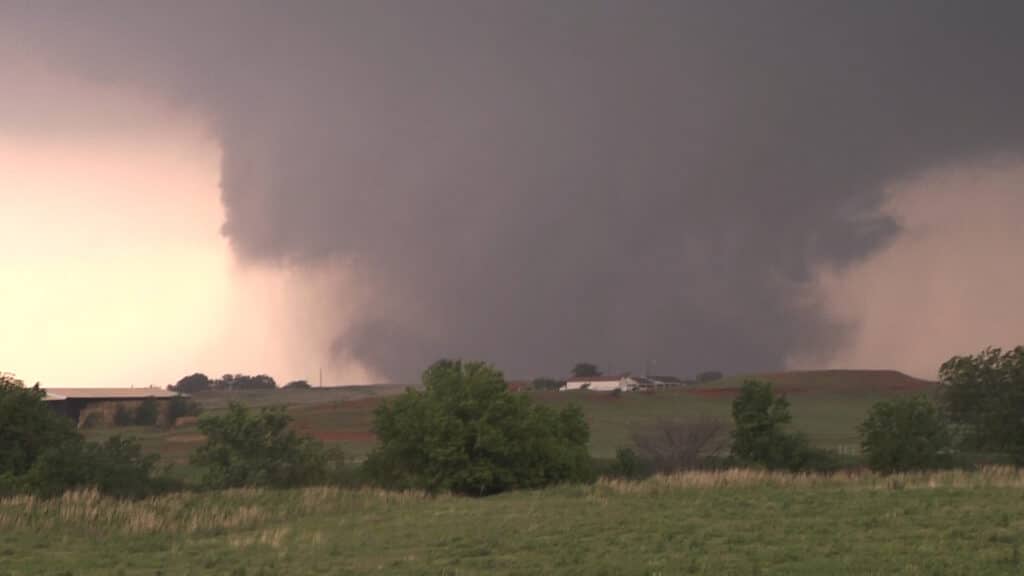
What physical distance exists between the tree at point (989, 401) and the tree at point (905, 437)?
524cm

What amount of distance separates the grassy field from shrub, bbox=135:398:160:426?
120532 mm

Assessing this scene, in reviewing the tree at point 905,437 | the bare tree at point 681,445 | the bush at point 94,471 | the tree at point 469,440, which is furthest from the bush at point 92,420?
the tree at point 905,437

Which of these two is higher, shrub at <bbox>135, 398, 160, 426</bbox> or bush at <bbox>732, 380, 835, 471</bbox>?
shrub at <bbox>135, 398, 160, 426</bbox>

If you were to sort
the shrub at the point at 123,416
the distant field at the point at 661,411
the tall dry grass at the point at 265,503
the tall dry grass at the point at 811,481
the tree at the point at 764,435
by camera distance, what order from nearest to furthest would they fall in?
1. the tall dry grass at the point at 265,503
2. the tall dry grass at the point at 811,481
3. the tree at the point at 764,435
4. the distant field at the point at 661,411
5. the shrub at the point at 123,416

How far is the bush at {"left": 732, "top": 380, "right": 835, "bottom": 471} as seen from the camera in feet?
205

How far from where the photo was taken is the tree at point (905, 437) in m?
58.5

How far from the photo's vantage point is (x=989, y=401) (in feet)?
211

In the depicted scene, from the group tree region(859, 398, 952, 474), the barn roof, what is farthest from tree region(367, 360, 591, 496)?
the barn roof

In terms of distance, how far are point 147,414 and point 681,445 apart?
10256cm

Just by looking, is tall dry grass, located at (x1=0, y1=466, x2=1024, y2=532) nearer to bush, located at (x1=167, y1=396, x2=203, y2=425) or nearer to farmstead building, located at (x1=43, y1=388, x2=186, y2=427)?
farmstead building, located at (x1=43, y1=388, x2=186, y2=427)

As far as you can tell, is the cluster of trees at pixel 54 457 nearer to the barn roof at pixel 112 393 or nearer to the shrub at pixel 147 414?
the shrub at pixel 147 414

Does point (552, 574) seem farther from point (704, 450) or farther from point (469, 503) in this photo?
point (704, 450)

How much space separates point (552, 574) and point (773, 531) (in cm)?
746

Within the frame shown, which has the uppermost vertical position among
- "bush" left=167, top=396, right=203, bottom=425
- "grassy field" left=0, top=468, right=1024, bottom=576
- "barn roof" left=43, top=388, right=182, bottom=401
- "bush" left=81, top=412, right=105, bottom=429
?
"barn roof" left=43, top=388, right=182, bottom=401
